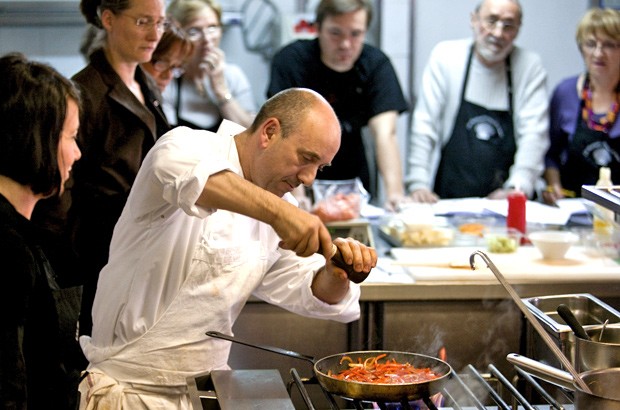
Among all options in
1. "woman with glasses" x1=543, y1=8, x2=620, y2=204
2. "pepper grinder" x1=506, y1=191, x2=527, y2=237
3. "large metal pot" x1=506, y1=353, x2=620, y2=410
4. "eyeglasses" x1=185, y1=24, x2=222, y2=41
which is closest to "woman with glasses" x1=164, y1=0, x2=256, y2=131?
"eyeglasses" x1=185, y1=24, x2=222, y2=41

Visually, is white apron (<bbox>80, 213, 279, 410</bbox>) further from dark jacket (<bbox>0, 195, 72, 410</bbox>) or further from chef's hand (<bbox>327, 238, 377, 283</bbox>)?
chef's hand (<bbox>327, 238, 377, 283</bbox>)

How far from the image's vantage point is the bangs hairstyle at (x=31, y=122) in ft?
8.05

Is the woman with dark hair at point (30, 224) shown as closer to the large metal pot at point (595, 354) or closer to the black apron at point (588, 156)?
the large metal pot at point (595, 354)

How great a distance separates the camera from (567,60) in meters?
7.00

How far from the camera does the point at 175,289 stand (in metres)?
2.61

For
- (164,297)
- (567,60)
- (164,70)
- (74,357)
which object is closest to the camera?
(74,357)

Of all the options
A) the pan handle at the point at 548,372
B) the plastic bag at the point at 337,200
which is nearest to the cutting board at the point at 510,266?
the plastic bag at the point at 337,200

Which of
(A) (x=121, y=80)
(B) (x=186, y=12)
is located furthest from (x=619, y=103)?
(A) (x=121, y=80)

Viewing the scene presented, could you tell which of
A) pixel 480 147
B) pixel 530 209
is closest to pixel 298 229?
pixel 530 209

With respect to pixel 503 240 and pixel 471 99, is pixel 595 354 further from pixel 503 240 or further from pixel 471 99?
pixel 471 99

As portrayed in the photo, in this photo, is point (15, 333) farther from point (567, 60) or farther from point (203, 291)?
point (567, 60)

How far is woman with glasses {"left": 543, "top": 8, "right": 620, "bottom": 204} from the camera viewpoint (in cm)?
523

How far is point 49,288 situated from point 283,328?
145 cm

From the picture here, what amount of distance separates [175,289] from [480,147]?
3441 mm
